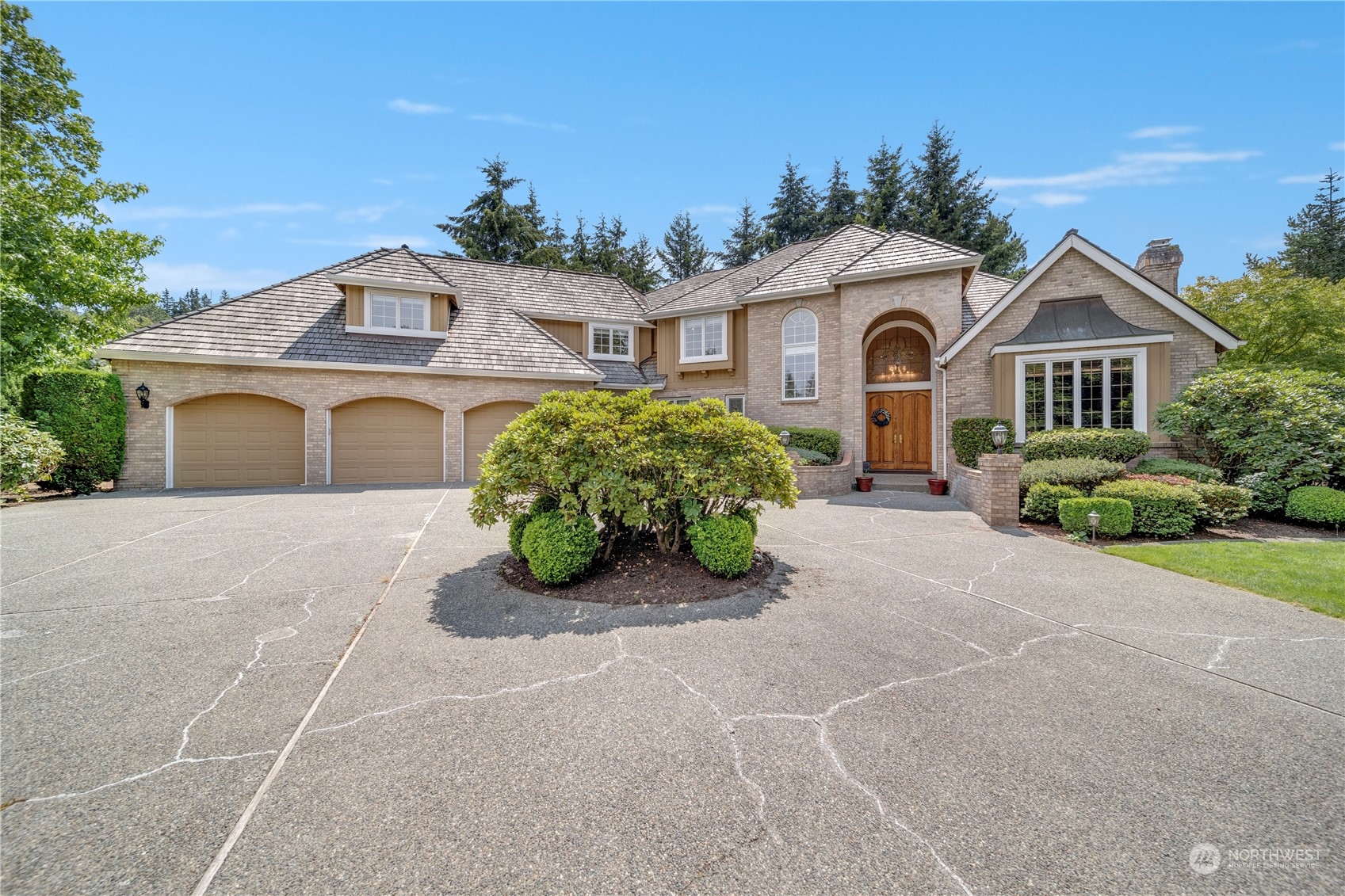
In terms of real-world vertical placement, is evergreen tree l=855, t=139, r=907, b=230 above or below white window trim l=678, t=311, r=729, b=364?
above

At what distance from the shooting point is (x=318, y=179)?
10.7m

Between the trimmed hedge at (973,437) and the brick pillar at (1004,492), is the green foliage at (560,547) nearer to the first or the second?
the brick pillar at (1004,492)

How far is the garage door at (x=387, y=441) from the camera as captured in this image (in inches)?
569

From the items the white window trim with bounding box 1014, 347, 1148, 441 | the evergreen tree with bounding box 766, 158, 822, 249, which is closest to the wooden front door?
the white window trim with bounding box 1014, 347, 1148, 441

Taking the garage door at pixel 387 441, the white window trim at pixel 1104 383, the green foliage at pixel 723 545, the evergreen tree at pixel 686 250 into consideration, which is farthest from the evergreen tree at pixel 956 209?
the green foliage at pixel 723 545

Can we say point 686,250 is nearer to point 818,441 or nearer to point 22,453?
point 818,441

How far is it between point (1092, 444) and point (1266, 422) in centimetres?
259

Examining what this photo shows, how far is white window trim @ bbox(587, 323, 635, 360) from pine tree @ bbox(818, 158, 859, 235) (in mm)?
19966

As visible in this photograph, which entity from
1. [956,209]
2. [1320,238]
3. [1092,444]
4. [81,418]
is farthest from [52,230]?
[1320,238]

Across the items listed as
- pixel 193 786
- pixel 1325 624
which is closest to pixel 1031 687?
pixel 1325 624

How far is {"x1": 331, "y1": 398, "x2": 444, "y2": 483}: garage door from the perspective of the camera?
1445 cm

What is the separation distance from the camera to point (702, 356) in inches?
711

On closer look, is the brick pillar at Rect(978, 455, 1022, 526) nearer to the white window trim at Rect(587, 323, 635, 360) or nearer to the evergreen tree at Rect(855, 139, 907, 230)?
the white window trim at Rect(587, 323, 635, 360)

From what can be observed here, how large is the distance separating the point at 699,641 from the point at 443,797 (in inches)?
87.0
